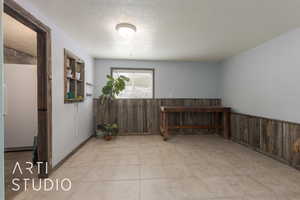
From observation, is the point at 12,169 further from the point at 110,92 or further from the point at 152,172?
the point at 110,92

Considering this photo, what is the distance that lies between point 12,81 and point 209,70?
542 cm

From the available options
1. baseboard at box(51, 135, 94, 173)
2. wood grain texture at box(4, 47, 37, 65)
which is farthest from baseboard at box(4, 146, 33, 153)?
wood grain texture at box(4, 47, 37, 65)

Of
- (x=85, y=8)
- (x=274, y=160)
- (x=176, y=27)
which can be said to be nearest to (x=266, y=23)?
(x=176, y=27)

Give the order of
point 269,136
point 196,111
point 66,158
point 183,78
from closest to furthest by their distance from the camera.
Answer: point 66,158 < point 269,136 < point 196,111 < point 183,78

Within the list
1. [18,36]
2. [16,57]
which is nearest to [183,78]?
[18,36]

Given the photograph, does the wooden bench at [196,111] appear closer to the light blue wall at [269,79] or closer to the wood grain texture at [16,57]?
the light blue wall at [269,79]

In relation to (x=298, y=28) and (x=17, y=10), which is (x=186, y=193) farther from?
(x=298, y=28)

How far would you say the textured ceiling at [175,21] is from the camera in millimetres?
1913

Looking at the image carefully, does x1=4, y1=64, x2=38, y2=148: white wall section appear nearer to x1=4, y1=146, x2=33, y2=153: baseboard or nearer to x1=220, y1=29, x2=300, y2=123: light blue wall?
x1=4, y1=146, x2=33, y2=153: baseboard

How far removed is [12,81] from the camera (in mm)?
3270

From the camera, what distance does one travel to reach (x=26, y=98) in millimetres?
3320

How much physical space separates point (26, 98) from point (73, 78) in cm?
123

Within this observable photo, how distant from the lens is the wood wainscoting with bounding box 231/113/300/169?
8.38 ft

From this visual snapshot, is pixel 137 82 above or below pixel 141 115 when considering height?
above
